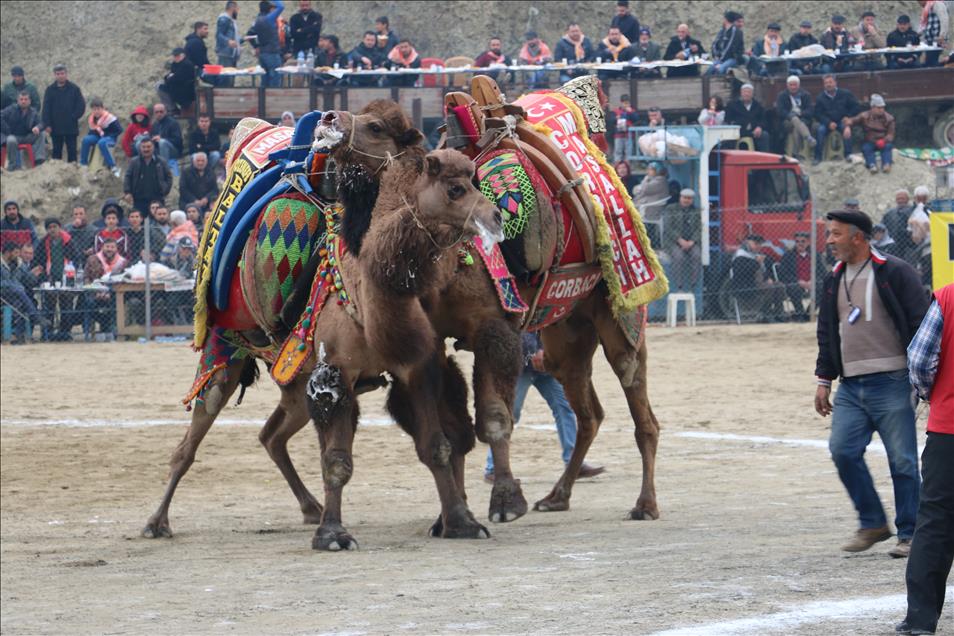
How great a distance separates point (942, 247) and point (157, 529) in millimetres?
10222

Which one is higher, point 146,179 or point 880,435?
point 146,179

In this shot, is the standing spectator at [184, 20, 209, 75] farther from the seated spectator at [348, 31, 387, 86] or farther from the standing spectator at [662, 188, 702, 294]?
the standing spectator at [662, 188, 702, 294]

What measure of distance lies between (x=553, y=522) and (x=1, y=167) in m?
23.0

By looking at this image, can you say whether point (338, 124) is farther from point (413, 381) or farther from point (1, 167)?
point (1, 167)

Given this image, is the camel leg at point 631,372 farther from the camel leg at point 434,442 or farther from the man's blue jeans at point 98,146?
the man's blue jeans at point 98,146

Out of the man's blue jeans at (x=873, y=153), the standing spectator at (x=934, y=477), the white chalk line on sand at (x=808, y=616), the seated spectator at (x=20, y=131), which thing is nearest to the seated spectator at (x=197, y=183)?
the seated spectator at (x=20, y=131)

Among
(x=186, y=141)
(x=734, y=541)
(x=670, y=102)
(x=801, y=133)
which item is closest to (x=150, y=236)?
(x=186, y=141)

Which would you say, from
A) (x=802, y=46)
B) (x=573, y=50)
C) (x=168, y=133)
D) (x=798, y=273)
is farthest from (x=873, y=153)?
(x=168, y=133)

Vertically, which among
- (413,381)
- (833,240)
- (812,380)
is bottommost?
(812,380)

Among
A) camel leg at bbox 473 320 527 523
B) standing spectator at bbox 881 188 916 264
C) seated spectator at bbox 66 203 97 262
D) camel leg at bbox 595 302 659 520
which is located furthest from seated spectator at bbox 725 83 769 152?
camel leg at bbox 473 320 527 523

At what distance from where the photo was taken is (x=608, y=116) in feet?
94.7

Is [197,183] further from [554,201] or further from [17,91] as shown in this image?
[554,201]

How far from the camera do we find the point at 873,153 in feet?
100

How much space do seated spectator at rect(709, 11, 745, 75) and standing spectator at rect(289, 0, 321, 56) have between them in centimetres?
705
